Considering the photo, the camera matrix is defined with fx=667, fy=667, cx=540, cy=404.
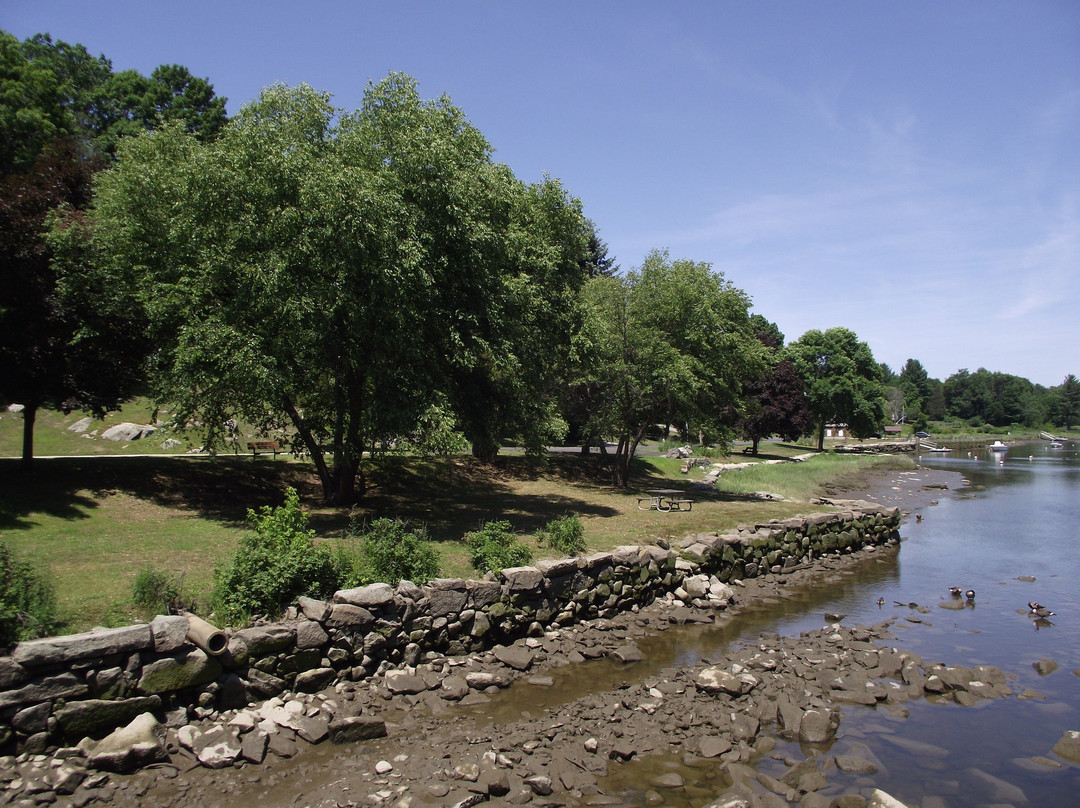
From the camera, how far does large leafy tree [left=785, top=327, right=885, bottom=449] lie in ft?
214

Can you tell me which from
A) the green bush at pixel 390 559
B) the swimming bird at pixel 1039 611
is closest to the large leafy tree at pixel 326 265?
the green bush at pixel 390 559

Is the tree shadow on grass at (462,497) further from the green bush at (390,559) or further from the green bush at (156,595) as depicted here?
the green bush at (156,595)

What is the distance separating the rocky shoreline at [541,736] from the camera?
7645 mm

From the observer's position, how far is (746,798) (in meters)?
7.95

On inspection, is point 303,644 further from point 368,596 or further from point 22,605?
point 22,605

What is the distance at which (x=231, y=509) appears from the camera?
17.2m

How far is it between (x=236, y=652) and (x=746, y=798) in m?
6.84

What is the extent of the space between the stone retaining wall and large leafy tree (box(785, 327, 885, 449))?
5390 centimetres

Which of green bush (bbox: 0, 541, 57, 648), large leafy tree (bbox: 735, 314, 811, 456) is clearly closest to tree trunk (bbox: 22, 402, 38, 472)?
green bush (bbox: 0, 541, 57, 648)

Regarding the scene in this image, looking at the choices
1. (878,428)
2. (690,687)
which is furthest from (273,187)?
(878,428)

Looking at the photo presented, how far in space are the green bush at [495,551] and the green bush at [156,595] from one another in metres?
5.34

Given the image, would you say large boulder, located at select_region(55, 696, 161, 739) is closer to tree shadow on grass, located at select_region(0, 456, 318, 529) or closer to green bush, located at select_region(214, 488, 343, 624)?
green bush, located at select_region(214, 488, 343, 624)

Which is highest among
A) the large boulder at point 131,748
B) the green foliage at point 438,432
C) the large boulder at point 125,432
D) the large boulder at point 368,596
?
the green foliage at point 438,432

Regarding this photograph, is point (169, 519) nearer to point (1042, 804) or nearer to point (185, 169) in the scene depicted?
point (185, 169)
